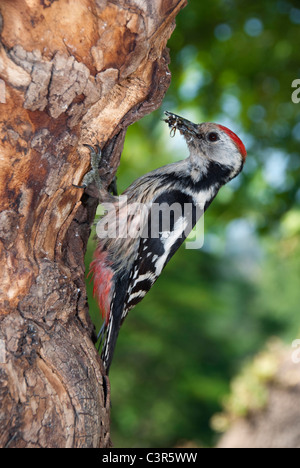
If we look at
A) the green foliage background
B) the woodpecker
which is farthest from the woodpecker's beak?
the green foliage background

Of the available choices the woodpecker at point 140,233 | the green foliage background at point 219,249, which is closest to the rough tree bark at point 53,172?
the woodpecker at point 140,233

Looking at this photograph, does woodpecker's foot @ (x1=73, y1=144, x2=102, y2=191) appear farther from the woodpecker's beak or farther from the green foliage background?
the green foliage background

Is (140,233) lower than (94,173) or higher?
lower

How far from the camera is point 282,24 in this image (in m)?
3.50

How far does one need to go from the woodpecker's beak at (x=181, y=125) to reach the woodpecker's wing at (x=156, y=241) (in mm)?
392

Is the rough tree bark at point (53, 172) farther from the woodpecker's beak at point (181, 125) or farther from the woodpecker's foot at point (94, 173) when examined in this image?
the woodpecker's beak at point (181, 125)

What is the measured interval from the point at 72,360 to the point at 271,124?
2.89 meters

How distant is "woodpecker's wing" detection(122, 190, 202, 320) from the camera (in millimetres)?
2424

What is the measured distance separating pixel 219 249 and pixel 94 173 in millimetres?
2663

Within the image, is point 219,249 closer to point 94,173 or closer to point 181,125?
point 181,125

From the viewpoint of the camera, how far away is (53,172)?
1.69m

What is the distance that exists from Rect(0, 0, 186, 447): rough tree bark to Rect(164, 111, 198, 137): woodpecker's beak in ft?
2.43

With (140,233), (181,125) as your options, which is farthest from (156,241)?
(181,125)

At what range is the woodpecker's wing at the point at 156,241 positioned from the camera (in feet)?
7.95
